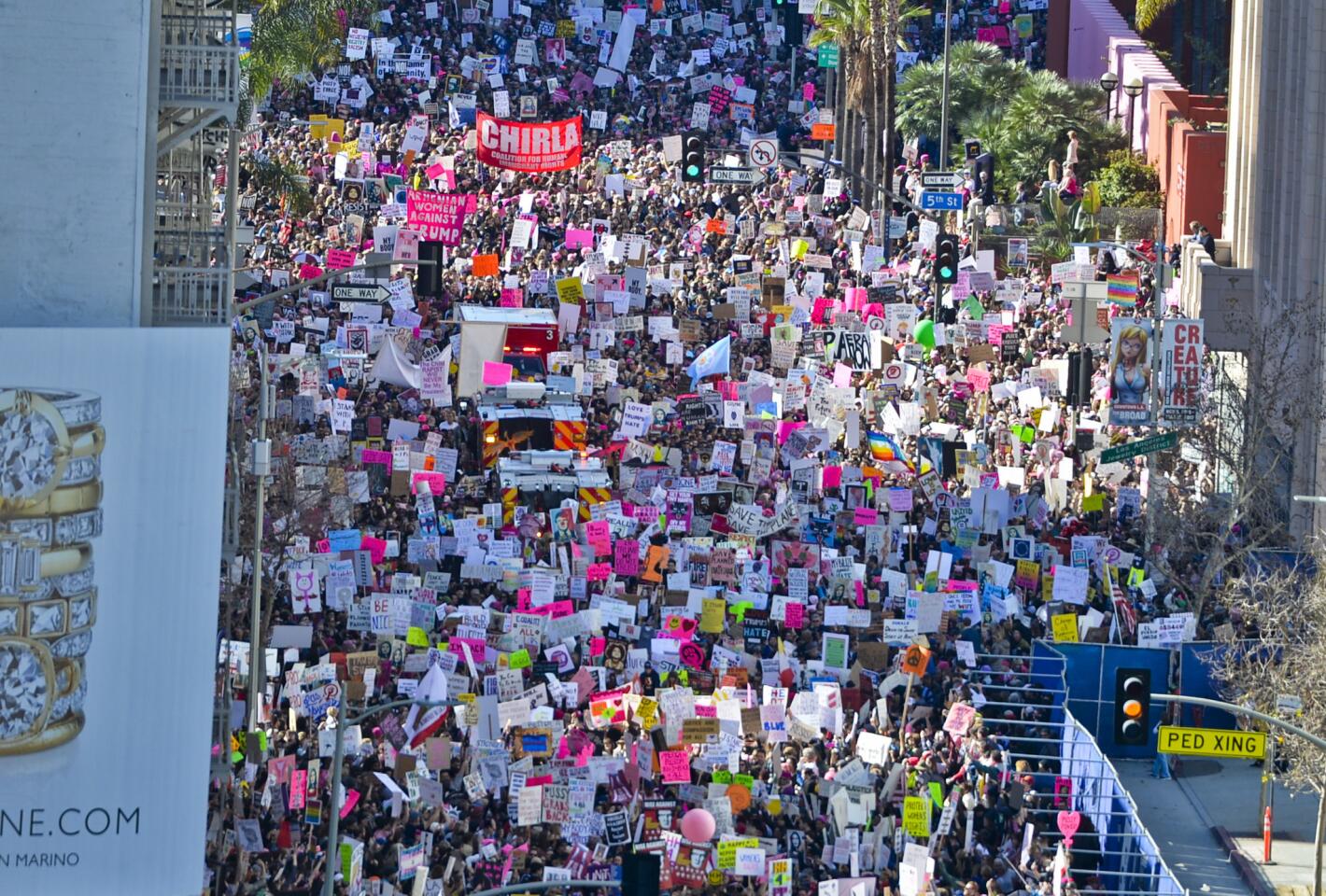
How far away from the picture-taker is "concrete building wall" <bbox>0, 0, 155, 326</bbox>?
2948cm

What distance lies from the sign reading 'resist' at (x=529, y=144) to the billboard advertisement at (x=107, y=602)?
941 inches

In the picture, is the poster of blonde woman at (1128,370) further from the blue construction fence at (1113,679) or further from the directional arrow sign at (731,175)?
the directional arrow sign at (731,175)

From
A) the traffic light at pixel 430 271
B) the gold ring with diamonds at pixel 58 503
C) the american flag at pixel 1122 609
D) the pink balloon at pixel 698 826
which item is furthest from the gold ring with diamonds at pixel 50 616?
the american flag at pixel 1122 609

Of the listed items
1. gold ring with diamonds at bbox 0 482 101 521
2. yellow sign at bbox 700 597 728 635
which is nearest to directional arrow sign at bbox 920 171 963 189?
yellow sign at bbox 700 597 728 635

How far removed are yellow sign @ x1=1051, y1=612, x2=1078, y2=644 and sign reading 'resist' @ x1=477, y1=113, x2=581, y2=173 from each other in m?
16.9

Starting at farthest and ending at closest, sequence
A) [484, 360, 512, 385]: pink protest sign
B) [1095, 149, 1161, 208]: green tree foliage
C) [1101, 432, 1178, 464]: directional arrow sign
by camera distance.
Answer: [1095, 149, 1161, 208]: green tree foliage
[484, 360, 512, 385]: pink protest sign
[1101, 432, 1178, 464]: directional arrow sign

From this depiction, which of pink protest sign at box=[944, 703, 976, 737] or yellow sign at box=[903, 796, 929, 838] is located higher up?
pink protest sign at box=[944, 703, 976, 737]

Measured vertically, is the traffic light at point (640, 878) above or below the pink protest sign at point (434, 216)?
below

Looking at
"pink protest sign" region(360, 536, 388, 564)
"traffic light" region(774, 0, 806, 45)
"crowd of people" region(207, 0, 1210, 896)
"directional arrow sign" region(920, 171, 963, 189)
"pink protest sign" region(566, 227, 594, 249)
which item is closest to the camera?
"crowd of people" region(207, 0, 1210, 896)

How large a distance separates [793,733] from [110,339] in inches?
445

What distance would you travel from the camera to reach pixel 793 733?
36031 millimetres

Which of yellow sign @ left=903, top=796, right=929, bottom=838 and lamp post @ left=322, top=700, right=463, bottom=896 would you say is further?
yellow sign @ left=903, top=796, right=929, bottom=838

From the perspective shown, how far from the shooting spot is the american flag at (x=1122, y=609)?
40.8 metres

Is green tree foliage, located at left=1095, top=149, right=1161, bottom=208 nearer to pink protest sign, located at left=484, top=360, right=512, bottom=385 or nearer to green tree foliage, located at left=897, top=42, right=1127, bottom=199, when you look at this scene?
green tree foliage, located at left=897, top=42, right=1127, bottom=199
